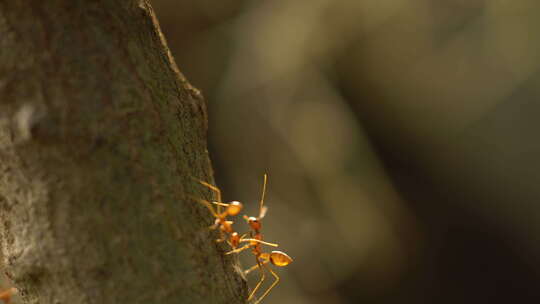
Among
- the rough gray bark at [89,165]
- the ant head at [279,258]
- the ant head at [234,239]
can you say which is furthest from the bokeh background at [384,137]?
the rough gray bark at [89,165]

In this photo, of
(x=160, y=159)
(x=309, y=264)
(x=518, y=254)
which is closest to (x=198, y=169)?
(x=160, y=159)

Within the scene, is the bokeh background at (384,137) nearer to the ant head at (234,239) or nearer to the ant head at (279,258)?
the ant head at (279,258)

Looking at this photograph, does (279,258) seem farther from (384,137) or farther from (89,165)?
(384,137)

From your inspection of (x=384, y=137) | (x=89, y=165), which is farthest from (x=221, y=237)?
(x=384, y=137)

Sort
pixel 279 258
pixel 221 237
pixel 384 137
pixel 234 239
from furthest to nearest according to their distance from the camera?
pixel 384 137
pixel 279 258
pixel 234 239
pixel 221 237

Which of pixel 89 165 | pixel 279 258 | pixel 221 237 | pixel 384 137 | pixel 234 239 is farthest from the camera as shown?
pixel 384 137

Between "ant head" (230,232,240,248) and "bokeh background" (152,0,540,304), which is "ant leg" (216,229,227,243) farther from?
"bokeh background" (152,0,540,304)
